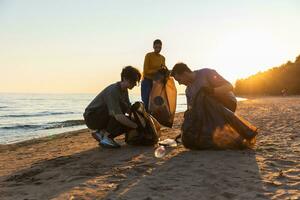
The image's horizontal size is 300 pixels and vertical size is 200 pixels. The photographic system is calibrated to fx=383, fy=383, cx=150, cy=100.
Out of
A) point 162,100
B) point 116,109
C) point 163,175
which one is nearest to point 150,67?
point 162,100

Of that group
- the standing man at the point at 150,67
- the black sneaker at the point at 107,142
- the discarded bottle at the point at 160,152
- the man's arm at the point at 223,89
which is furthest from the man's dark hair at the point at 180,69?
the standing man at the point at 150,67

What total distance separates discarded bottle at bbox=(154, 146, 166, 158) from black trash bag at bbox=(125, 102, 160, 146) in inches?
11.9

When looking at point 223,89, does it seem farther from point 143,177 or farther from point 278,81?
point 278,81

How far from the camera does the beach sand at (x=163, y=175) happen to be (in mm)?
3428

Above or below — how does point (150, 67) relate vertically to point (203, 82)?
above

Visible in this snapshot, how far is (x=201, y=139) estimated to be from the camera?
5473mm

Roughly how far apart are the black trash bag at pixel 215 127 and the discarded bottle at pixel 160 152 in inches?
17.3

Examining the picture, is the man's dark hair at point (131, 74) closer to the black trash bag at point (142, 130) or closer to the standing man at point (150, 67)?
the black trash bag at point (142, 130)

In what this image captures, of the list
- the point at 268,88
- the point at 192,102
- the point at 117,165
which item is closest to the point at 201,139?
the point at 192,102

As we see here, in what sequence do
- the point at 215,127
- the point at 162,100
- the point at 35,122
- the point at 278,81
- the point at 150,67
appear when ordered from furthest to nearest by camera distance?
1. the point at 278,81
2. the point at 35,122
3. the point at 150,67
4. the point at 162,100
5. the point at 215,127

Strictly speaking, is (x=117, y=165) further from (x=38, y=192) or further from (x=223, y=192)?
(x=223, y=192)

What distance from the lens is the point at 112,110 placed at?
18.8ft

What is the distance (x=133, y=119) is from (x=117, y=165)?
59.5 inches

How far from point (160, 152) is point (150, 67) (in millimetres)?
3336
